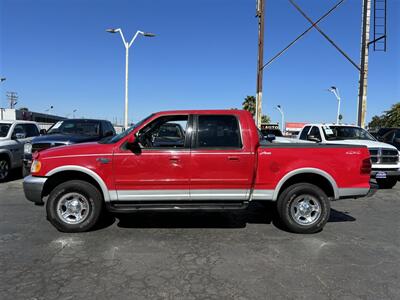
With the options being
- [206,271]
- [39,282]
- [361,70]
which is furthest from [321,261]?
[361,70]

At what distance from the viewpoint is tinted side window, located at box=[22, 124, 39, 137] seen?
37.2 feet

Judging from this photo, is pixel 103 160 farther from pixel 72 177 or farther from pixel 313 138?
pixel 313 138

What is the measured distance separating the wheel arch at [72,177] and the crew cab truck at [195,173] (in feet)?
0.05

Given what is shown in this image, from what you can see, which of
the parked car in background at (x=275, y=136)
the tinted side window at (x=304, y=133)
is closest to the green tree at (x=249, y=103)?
the parked car in background at (x=275, y=136)

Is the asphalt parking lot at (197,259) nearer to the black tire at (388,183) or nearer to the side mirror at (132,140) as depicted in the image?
the side mirror at (132,140)

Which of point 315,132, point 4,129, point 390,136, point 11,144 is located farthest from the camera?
point 390,136

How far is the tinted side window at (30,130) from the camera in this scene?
37.2 feet

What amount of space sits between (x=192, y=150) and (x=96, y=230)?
6.67 ft

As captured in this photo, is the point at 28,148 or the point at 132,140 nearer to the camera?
the point at 132,140

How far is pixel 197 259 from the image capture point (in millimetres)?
4273

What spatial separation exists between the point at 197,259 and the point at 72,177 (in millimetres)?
2469

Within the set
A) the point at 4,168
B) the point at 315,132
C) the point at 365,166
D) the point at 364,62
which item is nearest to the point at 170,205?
the point at 365,166

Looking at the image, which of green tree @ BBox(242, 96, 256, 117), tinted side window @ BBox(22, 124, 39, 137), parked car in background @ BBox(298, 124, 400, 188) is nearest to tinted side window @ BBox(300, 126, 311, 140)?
parked car in background @ BBox(298, 124, 400, 188)

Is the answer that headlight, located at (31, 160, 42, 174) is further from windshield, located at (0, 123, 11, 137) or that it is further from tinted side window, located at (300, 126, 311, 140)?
tinted side window, located at (300, 126, 311, 140)
